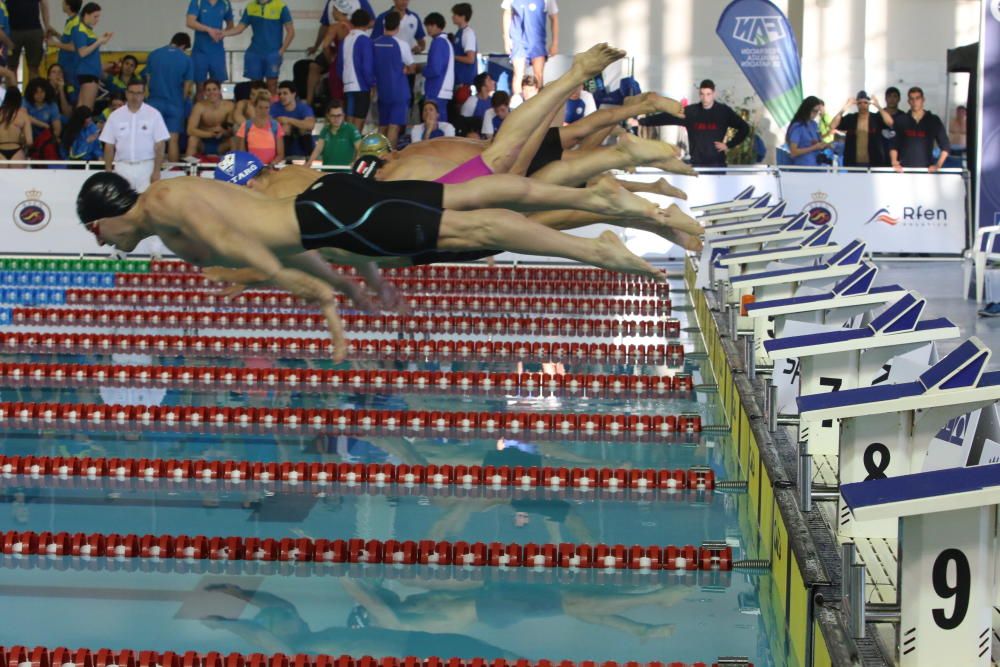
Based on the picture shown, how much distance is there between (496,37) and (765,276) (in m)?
12.1

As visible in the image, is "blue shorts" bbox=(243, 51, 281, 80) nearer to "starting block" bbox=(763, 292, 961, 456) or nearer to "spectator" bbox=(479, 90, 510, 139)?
"spectator" bbox=(479, 90, 510, 139)

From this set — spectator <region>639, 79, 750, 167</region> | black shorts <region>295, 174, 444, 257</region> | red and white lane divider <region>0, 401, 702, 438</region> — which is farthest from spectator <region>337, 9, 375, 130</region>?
black shorts <region>295, 174, 444, 257</region>

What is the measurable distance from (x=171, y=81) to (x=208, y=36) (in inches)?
28.8

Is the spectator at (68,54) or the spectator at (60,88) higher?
the spectator at (68,54)

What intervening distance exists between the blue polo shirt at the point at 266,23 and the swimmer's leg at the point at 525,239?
8.47 metres

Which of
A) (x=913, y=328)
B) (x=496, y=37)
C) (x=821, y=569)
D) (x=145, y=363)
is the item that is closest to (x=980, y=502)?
(x=821, y=569)

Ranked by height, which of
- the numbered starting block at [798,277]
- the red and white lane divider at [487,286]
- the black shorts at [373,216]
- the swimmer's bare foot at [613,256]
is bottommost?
the red and white lane divider at [487,286]

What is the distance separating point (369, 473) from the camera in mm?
6246

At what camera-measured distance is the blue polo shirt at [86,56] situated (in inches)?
513

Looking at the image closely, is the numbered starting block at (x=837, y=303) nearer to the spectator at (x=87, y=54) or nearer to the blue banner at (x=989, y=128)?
the blue banner at (x=989, y=128)

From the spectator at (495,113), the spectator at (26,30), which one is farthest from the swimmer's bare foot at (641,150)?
the spectator at (26,30)

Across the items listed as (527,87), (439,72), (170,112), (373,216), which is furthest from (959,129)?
(373,216)

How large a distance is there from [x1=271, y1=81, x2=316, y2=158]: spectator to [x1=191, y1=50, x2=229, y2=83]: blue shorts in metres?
1.04

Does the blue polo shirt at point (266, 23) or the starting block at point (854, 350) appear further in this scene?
the blue polo shirt at point (266, 23)
